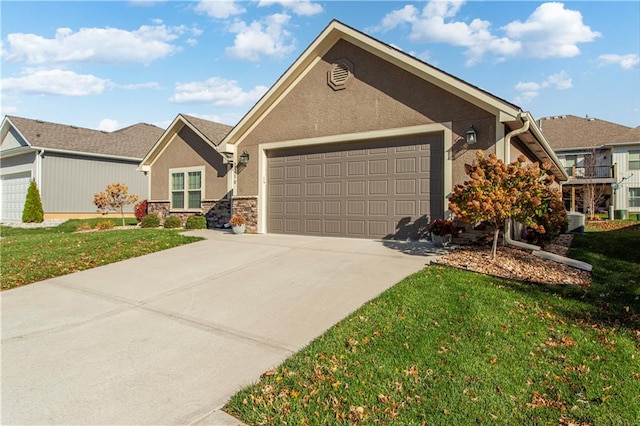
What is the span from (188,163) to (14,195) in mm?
13682

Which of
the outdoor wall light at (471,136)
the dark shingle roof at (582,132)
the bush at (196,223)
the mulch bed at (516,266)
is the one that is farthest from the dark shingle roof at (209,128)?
the dark shingle roof at (582,132)

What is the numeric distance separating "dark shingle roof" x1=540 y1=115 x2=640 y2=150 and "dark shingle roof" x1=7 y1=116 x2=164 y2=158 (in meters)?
28.7

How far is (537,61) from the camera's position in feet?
45.9

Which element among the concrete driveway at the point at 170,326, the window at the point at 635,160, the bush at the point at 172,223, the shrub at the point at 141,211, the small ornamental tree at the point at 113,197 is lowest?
the concrete driveway at the point at 170,326

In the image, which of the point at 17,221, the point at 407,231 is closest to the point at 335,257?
the point at 407,231

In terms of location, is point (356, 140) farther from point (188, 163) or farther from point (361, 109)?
point (188, 163)

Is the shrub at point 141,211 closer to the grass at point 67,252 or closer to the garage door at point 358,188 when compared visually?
the grass at point 67,252

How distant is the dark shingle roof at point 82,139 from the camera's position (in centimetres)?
2006

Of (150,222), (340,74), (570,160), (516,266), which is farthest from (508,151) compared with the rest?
(570,160)

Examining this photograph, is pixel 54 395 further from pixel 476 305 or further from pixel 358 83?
pixel 358 83

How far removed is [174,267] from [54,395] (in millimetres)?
4548

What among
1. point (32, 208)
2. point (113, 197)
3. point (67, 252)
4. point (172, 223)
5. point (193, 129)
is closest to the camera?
point (67, 252)

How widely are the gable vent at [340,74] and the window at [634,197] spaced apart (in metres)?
24.6

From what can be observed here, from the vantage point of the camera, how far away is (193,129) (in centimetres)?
1541
